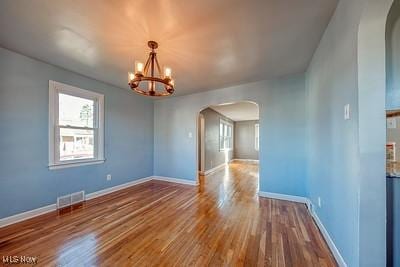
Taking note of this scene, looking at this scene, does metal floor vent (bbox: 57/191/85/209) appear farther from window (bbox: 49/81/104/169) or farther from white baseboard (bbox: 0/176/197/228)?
window (bbox: 49/81/104/169)

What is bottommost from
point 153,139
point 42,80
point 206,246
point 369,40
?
point 206,246

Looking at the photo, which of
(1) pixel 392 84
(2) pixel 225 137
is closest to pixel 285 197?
(1) pixel 392 84

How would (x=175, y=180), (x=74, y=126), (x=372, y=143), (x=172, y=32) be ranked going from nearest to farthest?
(x=372, y=143)
(x=172, y=32)
(x=74, y=126)
(x=175, y=180)

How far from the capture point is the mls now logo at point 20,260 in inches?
68.2

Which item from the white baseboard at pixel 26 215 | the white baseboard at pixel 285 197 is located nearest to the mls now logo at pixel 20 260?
the white baseboard at pixel 26 215

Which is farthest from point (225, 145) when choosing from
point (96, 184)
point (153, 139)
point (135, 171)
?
point (96, 184)

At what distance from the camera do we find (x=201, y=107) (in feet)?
15.2

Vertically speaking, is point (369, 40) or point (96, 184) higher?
point (369, 40)

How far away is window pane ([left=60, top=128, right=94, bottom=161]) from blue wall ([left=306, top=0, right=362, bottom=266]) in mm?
4083

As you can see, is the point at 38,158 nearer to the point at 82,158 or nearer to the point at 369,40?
the point at 82,158

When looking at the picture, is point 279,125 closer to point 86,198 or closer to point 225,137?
point 86,198

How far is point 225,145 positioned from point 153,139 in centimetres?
425

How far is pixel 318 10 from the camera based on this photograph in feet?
5.65

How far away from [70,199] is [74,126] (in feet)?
4.44
